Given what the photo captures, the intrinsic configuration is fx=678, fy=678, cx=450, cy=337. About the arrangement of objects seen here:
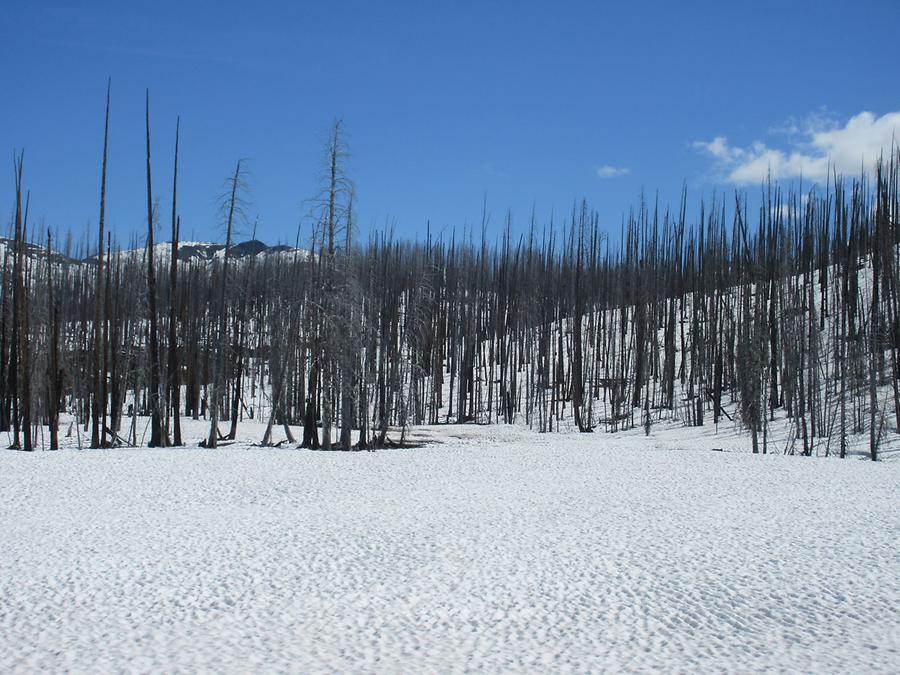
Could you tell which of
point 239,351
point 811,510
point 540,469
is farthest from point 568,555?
point 239,351

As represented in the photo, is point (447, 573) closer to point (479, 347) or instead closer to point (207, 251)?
point (479, 347)

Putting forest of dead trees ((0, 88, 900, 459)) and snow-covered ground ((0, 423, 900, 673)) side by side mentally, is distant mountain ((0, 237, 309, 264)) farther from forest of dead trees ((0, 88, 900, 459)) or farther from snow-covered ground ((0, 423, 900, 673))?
snow-covered ground ((0, 423, 900, 673))

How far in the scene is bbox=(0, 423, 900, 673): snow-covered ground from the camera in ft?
18.6

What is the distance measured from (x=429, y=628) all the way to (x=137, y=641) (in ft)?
8.26

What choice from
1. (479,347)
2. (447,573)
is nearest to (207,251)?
(479,347)

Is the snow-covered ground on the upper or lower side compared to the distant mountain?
lower

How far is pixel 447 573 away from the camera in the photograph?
25.2ft

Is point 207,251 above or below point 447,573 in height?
above

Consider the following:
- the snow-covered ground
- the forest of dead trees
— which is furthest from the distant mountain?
the snow-covered ground

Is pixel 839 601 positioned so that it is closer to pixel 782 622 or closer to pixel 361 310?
pixel 782 622

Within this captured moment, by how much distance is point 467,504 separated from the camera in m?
11.6

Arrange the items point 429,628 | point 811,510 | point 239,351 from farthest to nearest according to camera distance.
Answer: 1. point 239,351
2. point 811,510
3. point 429,628

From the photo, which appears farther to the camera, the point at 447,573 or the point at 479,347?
the point at 479,347

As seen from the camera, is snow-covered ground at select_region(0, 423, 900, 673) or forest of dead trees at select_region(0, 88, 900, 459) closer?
snow-covered ground at select_region(0, 423, 900, 673)
